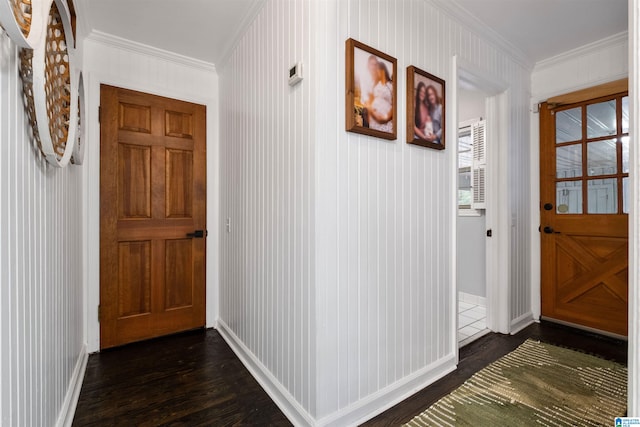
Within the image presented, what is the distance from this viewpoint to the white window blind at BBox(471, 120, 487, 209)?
11.3ft

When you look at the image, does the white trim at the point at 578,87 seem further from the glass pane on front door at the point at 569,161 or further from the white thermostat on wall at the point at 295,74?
the white thermostat on wall at the point at 295,74

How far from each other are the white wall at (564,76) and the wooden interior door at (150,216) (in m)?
3.31

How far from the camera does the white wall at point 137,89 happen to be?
242cm

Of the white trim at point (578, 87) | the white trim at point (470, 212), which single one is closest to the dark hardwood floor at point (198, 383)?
the white trim at point (470, 212)

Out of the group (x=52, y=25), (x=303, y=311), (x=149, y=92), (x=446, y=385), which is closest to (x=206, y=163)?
(x=149, y=92)

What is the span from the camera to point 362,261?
5.50 feet

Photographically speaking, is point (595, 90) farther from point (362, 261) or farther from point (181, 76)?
point (181, 76)

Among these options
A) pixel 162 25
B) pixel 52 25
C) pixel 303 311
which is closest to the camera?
pixel 52 25

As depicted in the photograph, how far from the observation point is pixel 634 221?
81 cm

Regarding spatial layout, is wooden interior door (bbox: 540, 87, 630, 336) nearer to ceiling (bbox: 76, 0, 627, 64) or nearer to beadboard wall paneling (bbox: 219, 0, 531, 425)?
ceiling (bbox: 76, 0, 627, 64)

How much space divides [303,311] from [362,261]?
41 centimetres

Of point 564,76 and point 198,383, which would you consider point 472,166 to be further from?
point 198,383

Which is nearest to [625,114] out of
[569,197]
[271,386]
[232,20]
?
[569,197]

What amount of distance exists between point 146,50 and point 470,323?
12.9 ft
